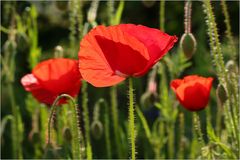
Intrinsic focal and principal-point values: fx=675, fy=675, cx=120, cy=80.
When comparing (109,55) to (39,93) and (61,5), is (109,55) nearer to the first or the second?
(39,93)

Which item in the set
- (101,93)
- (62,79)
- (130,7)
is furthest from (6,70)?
(130,7)

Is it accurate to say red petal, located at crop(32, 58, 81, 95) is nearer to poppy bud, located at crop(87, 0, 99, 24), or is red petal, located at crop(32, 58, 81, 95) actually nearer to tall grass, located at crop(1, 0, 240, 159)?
tall grass, located at crop(1, 0, 240, 159)

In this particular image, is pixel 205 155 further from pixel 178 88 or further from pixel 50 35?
pixel 50 35

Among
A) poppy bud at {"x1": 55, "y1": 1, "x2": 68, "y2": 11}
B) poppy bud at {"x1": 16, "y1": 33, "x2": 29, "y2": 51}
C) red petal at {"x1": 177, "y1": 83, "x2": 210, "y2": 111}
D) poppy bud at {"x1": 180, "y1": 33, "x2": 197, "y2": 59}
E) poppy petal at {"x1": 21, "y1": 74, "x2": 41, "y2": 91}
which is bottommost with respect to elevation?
red petal at {"x1": 177, "y1": 83, "x2": 210, "y2": 111}

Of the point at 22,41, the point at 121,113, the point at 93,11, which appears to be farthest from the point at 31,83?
the point at 121,113

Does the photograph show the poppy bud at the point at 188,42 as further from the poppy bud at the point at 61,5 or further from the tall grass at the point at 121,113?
the poppy bud at the point at 61,5

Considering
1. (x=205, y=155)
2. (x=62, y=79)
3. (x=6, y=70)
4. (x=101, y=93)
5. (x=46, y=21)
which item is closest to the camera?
(x=205, y=155)

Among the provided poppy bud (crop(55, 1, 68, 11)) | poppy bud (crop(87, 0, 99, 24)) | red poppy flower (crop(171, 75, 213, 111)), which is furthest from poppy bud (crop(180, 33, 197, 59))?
poppy bud (crop(55, 1, 68, 11))
